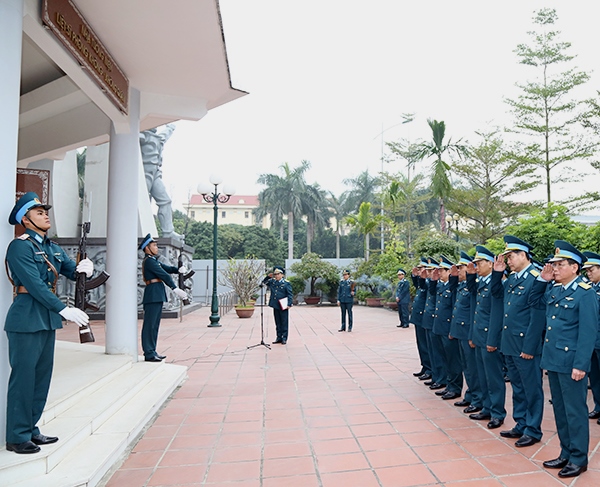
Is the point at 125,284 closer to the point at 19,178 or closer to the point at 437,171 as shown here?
the point at 19,178

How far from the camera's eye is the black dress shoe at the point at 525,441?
3.72 m

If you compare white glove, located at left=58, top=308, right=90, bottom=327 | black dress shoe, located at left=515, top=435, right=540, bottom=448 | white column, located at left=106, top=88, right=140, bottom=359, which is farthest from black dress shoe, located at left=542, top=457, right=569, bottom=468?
white column, located at left=106, top=88, right=140, bottom=359

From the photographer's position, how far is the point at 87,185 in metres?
14.9

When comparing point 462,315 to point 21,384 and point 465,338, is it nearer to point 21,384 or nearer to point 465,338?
point 465,338

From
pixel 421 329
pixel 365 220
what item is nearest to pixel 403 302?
pixel 421 329

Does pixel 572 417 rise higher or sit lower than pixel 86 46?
lower

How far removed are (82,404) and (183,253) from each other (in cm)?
1314

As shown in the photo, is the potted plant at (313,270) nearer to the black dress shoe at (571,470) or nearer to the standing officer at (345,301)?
the standing officer at (345,301)

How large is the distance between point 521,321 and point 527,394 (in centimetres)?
59

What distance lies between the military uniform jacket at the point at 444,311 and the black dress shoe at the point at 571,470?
2.18m

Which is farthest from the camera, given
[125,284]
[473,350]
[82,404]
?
[125,284]

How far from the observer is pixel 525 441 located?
3.73 meters

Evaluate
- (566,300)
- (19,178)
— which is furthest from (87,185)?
(566,300)

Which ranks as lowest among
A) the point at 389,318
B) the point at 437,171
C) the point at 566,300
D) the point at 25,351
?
the point at 389,318
